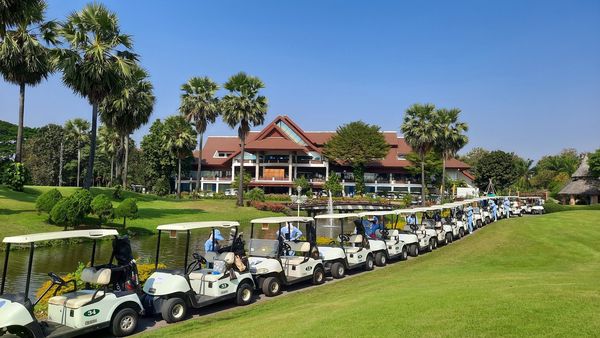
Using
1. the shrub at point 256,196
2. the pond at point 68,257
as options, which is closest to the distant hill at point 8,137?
the shrub at point 256,196

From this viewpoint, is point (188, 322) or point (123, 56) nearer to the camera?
point (188, 322)

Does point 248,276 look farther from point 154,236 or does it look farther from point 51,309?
point 154,236

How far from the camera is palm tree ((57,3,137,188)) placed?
27.1 m

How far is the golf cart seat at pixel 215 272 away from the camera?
35.1 ft

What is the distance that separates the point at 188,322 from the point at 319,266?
205 inches

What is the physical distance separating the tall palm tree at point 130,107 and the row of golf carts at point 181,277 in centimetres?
2730

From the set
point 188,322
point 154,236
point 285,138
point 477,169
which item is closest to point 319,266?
point 188,322

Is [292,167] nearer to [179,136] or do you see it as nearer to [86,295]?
[179,136]

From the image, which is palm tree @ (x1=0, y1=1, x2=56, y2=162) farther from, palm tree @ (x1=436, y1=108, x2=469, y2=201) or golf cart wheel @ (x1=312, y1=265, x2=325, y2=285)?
palm tree @ (x1=436, y1=108, x2=469, y2=201)

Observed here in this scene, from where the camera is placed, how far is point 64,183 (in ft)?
233

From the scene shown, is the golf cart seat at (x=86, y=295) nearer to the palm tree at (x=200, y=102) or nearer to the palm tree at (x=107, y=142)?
the palm tree at (x=200, y=102)

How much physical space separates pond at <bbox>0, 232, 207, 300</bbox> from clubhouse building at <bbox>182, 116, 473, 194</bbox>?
3799 centimetres

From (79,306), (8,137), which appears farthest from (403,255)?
(8,137)

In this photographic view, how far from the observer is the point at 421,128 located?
50.0 m
